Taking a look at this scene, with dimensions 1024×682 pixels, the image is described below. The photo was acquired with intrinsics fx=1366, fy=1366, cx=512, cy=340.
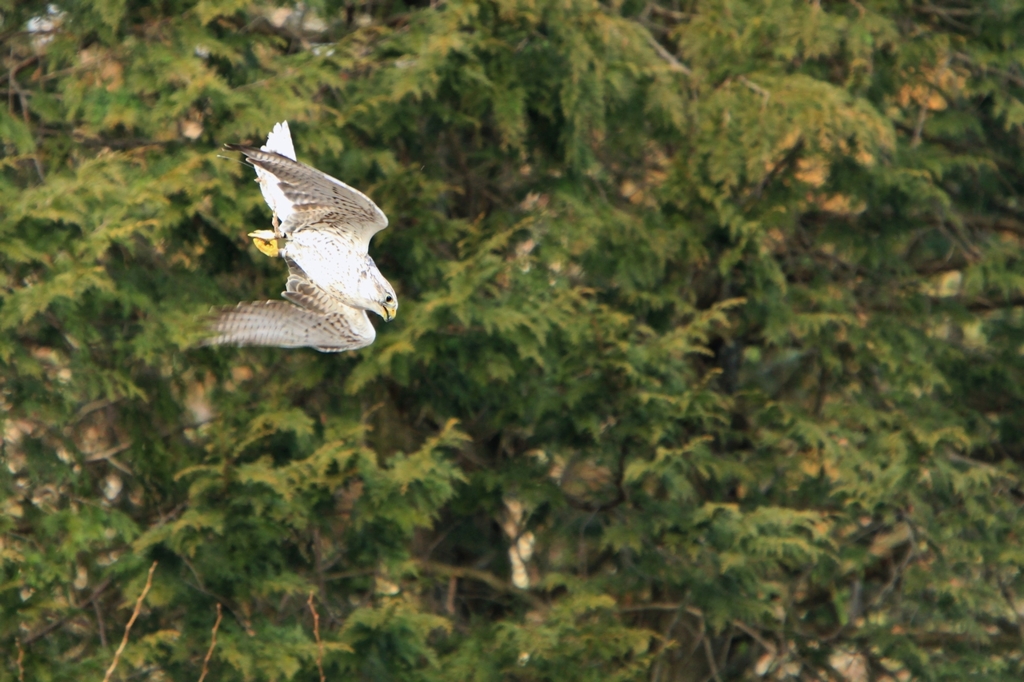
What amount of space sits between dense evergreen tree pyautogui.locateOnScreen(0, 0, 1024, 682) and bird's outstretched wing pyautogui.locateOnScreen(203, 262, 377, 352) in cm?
100

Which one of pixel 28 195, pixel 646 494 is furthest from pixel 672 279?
pixel 28 195

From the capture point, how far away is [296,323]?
4.32 meters

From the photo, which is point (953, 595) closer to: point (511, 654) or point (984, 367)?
point (984, 367)

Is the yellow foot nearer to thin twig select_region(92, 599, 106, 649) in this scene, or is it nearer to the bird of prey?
the bird of prey

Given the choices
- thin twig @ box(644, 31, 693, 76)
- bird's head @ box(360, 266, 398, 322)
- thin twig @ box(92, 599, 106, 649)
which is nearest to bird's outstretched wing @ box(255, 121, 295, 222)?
bird's head @ box(360, 266, 398, 322)

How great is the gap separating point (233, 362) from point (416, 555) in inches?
58.9

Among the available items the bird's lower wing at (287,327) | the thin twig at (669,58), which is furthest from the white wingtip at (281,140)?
the thin twig at (669,58)

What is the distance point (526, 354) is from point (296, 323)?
1.67 metres

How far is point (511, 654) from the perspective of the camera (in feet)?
19.7

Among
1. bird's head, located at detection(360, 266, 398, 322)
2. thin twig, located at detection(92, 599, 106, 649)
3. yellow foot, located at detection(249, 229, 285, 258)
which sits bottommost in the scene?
thin twig, located at detection(92, 599, 106, 649)

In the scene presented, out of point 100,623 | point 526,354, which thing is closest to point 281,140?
point 526,354

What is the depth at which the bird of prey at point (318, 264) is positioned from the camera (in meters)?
4.25

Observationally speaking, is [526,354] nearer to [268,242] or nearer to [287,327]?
[268,242]

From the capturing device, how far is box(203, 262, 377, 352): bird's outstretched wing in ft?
13.7
